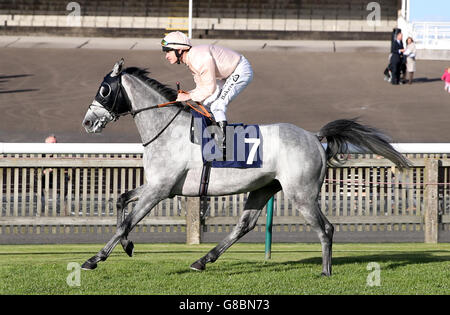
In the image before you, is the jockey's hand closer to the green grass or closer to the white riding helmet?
the white riding helmet

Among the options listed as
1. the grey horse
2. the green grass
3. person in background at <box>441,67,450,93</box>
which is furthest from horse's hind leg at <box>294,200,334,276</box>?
person in background at <box>441,67,450,93</box>

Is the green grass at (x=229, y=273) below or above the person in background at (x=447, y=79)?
below

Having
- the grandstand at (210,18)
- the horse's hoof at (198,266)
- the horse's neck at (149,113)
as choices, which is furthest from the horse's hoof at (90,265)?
the grandstand at (210,18)

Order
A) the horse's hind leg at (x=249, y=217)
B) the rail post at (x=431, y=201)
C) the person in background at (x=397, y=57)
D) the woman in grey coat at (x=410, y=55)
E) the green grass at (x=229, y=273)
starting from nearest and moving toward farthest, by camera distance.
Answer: the green grass at (x=229, y=273) < the horse's hind leg at (x=249, y=217) < the rail post at (x=431, y=201) < the person in background at (x=397, y=57) < the woman in grey coat at (x=410, y=55)

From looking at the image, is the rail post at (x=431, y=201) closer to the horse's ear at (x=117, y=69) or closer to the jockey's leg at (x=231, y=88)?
the jockey's leg at (x=231, y=88)

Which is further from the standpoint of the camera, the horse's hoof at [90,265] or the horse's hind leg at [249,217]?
the horse's hind leg at [249,217]

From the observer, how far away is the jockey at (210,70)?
869 centimetres

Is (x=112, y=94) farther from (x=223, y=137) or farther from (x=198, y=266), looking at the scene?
(x=198, y=266)

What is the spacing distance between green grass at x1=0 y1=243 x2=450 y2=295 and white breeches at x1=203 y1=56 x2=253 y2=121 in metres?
1.76

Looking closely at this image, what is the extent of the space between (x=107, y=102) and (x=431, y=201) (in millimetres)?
6655

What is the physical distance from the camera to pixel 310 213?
8.87 meters

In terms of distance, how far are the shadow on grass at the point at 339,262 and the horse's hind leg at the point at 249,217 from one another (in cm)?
24

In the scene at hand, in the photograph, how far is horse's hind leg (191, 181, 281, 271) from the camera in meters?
9.18
